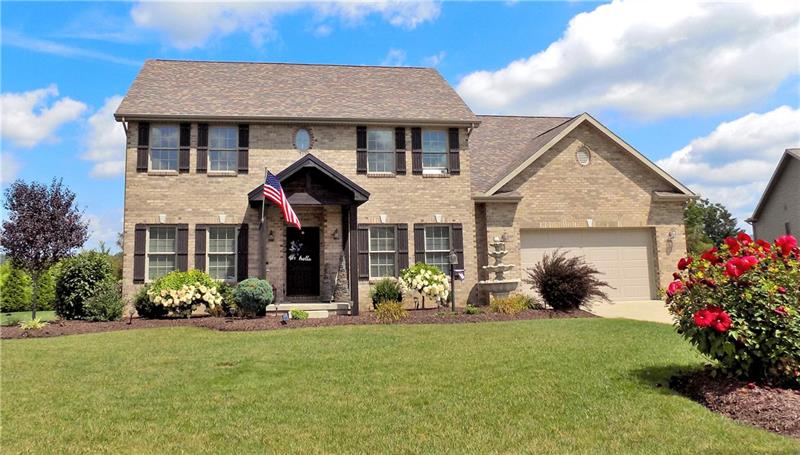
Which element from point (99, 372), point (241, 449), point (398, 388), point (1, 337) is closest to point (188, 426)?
point (241, 449)

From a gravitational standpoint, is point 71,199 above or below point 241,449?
above

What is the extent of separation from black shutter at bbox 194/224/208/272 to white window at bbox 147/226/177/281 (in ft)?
2.05

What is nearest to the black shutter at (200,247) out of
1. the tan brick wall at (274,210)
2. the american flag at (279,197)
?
the tan brick wall at (274,210)

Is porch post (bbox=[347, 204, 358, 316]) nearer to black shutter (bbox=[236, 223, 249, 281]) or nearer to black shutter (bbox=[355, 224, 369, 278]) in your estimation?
black shutter (bbox=[355, 224, 369, 278])

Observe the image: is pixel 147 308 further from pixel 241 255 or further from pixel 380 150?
pixel 380 150

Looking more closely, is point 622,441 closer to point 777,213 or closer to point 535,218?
point 535,218

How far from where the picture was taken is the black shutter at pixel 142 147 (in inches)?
620

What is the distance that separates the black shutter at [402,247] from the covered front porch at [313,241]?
1.60m

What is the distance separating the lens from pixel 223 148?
16.3m

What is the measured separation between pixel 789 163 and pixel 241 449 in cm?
2581

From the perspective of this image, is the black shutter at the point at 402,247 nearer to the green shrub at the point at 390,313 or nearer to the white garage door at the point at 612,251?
the green shrub at the point at 390,313

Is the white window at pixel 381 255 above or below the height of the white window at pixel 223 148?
below

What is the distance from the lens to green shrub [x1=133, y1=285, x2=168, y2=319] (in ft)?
46.9

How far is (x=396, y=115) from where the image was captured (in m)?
17.0
